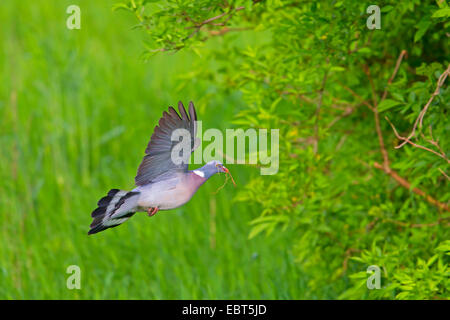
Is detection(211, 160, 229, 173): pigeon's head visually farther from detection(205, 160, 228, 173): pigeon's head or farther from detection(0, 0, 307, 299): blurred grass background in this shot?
detection(0, 0, 307, 299): blurred grass background

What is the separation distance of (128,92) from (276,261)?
2465 millimetres

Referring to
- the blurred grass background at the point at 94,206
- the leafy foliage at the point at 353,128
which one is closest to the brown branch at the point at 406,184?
the leafy foliage at the point at 353,128

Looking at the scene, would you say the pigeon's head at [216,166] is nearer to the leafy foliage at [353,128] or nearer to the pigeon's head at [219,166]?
→ the pigeon's head at [219,166]

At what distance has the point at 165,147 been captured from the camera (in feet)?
4.46

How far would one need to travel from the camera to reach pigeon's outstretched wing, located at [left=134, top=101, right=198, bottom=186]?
4.41 feet

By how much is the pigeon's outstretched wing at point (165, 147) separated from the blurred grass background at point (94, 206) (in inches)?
111

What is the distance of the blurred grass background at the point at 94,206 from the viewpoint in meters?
4.83

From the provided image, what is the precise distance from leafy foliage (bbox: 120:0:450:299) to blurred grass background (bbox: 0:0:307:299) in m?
0.76

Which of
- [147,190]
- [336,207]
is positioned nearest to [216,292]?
[336,207]

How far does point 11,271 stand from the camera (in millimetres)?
4871

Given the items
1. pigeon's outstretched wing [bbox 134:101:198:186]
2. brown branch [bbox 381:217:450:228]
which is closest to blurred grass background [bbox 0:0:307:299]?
brown branch [bbox 381:217:450:228]

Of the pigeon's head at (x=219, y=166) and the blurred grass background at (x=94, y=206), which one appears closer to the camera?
the pigeon's head at (x=219, y=166)
